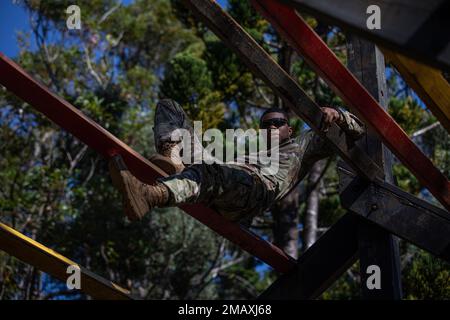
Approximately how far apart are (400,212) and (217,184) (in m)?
1.27

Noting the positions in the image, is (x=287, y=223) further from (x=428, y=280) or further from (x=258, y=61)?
(x=258, y=61)

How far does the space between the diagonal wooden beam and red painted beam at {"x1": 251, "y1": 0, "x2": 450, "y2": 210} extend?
0.16 m

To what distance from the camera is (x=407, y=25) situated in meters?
2.75

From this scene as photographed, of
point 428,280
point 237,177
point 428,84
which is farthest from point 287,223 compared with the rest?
point 428,84

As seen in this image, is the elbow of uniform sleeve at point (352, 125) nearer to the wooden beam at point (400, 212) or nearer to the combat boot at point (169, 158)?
the wooden beam at point (400, 212)

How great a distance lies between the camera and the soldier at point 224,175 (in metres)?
3.85

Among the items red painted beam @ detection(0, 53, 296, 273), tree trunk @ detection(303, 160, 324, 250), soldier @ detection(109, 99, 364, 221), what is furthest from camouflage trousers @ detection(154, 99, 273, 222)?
tree trunk @ detection(303, 160, 324, 250)

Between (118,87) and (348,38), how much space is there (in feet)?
39.7

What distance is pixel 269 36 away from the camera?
44.7 feet

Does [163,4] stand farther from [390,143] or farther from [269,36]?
[390,143]

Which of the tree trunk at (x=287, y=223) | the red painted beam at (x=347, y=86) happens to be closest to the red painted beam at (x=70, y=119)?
the red painted beam at (x=347, y=86)

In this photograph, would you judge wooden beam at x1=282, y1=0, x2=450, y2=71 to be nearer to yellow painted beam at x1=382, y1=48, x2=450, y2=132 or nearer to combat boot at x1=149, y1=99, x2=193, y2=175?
yellow painted beam at x1=382, y1=48, x2=450, y2=132
